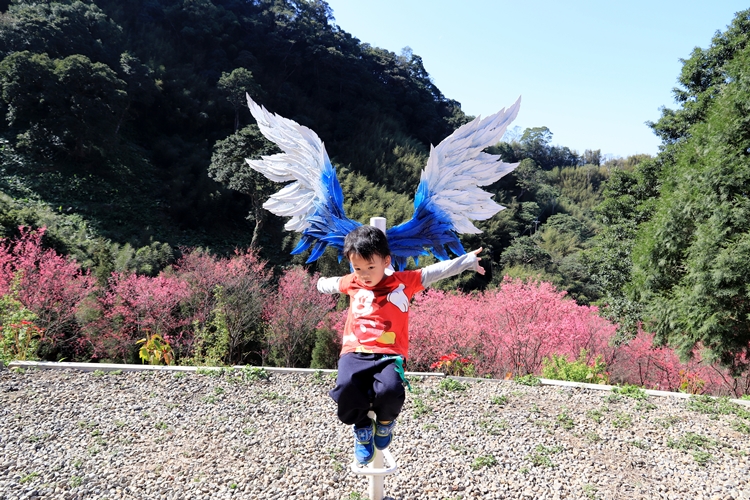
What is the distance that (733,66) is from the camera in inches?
228

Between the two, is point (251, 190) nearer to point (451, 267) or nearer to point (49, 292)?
point (49, 292)

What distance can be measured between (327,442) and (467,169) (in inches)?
90.1

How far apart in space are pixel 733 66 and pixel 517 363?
4795 mm

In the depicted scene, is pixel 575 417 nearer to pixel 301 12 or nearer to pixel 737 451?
pixel 737 451

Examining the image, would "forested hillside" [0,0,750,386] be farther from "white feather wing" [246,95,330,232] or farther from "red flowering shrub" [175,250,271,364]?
"white feather wing" [246,95,330,232]

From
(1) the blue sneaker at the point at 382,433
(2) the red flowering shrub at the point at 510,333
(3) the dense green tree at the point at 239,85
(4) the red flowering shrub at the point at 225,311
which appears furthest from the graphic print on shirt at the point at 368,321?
(3) the dense green tree at the point at 239,85

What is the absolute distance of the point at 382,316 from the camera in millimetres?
1974

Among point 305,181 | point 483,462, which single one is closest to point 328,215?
point 305,181

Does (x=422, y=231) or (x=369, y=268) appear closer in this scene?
(x=369, y=268)

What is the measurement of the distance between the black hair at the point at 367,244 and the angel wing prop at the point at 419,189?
395mm

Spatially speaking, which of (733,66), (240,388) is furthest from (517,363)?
(733,66)

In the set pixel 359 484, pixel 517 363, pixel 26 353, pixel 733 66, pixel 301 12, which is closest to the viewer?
pixel 359 484

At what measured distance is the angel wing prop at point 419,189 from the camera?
2270 millimetres

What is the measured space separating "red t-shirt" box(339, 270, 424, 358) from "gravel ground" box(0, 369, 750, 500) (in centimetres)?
129
